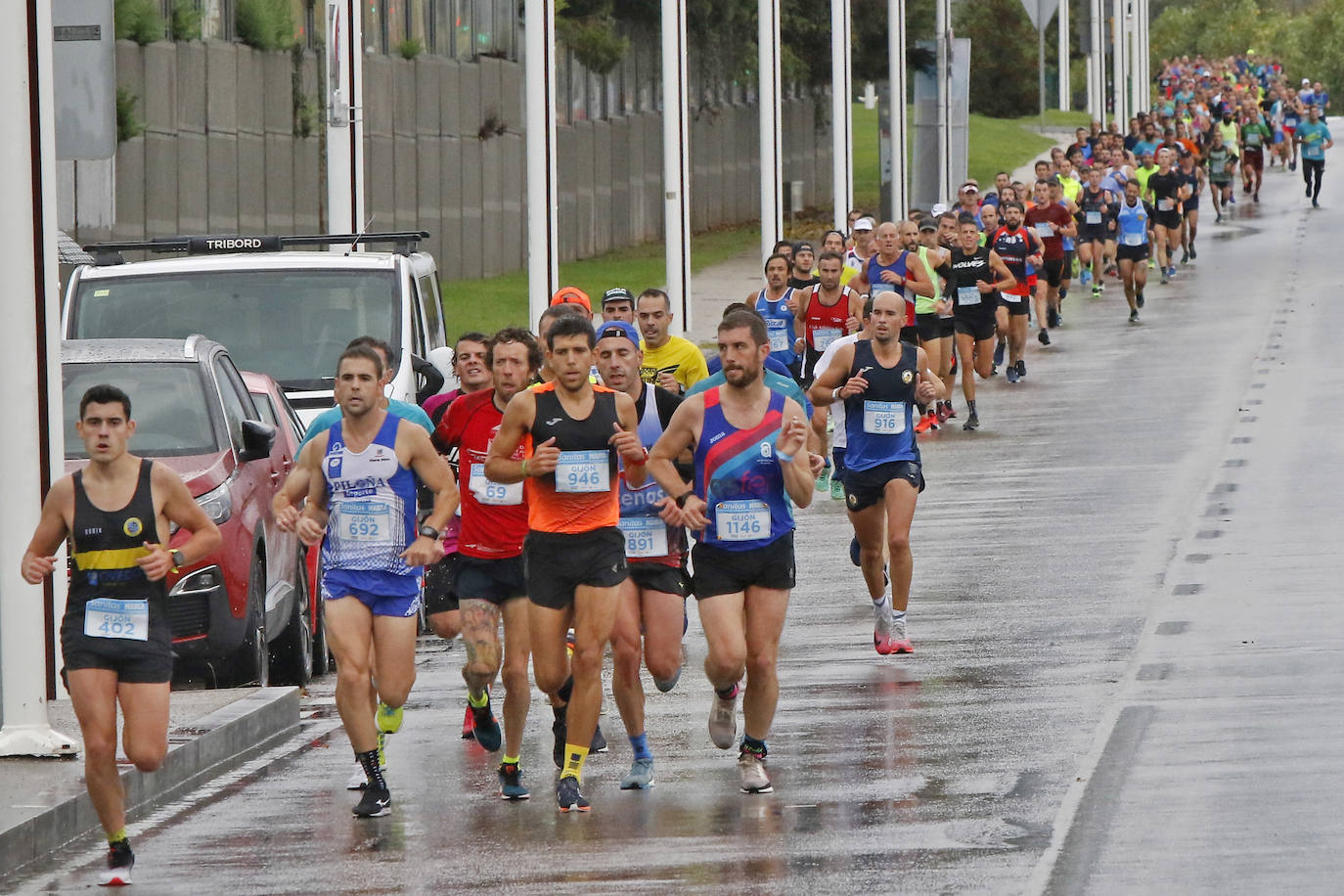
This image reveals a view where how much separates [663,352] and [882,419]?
1.22 m

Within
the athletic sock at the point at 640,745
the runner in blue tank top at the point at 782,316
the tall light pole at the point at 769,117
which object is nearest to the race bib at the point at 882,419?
the athletic sock at the point at 640,745

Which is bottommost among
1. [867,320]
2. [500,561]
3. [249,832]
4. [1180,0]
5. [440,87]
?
[249,832]

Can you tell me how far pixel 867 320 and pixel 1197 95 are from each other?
5658 centimetres

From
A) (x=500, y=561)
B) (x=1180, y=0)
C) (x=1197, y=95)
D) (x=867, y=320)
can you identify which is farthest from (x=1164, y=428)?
(x=1180, y=0)

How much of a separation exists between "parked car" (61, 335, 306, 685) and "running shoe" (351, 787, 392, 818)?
2.70 metres

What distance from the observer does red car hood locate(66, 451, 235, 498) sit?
1276 cm

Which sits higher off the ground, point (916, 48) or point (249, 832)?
point (916, 48)

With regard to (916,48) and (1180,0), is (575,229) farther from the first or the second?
(1180,0)

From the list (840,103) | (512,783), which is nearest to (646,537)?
(512,783)

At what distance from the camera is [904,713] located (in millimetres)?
11805

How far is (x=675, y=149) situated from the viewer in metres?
33.0

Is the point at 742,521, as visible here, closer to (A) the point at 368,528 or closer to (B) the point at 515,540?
(B) the point at 515,540

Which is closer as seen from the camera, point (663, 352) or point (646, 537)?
point (646, 537)

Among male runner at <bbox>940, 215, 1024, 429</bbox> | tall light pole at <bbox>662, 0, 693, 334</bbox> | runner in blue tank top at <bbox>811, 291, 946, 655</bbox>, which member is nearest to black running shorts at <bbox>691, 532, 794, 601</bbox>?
runner in blue tank top at <bbox>811, 291, 946, 655</bbox>
